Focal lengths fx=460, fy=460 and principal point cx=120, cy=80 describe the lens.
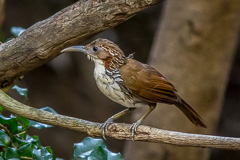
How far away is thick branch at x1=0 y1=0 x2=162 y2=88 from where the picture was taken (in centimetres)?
215

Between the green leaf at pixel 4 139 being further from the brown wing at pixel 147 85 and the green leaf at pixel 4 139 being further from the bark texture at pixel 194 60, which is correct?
the bark texture at pixel 194 60

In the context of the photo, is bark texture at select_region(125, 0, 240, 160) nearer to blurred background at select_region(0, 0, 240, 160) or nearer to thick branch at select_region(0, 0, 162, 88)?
blurred background at select_region(0, 0, 240, 160)

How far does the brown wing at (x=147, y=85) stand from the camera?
230cm

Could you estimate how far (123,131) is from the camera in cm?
220

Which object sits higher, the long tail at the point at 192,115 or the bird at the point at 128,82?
the bird at the point at 128,82

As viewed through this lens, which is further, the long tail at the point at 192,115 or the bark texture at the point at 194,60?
the bark texture at the point at 194,60

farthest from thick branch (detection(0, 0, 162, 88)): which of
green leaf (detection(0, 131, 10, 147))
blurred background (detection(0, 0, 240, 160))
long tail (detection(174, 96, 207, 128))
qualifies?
blurred background (detection(0, 0, 240, 160))

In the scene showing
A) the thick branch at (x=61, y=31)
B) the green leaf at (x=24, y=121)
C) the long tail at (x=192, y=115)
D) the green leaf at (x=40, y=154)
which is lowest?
the green leaf at (x=40, y=154)

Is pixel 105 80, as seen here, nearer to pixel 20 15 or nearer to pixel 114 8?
pixel 114 8

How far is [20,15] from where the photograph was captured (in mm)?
5957

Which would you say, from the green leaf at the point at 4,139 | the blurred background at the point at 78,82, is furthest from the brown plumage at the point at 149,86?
the blurred background at the point at 78,82

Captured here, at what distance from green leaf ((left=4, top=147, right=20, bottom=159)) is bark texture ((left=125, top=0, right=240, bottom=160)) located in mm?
2768

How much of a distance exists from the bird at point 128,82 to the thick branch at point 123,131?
70 mm

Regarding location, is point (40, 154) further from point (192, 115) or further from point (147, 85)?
point (192, 115)
